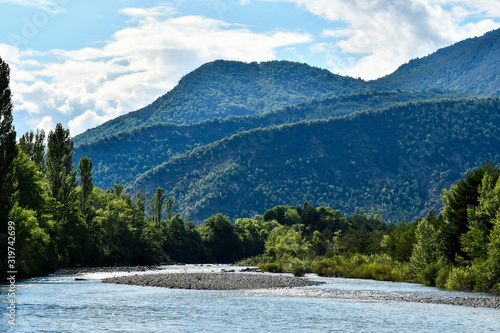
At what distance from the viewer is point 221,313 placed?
44.5 meters

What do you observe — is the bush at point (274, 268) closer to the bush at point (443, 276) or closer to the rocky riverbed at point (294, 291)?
the rocky riverbed at point (294, 291)

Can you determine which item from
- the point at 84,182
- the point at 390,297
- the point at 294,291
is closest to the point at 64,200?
A: the point at 84,182

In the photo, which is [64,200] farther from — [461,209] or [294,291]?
[461,209]

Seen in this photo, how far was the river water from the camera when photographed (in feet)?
123

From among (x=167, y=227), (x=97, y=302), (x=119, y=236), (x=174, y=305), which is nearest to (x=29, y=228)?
(x=97, y=302)

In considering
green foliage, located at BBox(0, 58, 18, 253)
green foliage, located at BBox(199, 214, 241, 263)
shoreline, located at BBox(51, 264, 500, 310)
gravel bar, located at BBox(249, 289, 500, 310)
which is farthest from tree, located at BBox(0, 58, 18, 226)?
green foliage, located at BBox(199, 214, 241, 263)

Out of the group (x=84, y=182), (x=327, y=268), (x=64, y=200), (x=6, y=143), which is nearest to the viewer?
(x=6, y=143)

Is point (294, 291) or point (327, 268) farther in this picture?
point (327, 268)

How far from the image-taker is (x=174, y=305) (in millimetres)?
49219

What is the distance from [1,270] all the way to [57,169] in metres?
39.9

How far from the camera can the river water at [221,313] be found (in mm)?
37625

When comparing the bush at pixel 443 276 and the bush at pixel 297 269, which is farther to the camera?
the bush at pixel 297 269

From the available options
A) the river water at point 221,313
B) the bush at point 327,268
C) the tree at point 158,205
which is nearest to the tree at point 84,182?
the bush at point 327,268

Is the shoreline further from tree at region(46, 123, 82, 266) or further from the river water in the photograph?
tree at region(46, 123, 82, 266)
